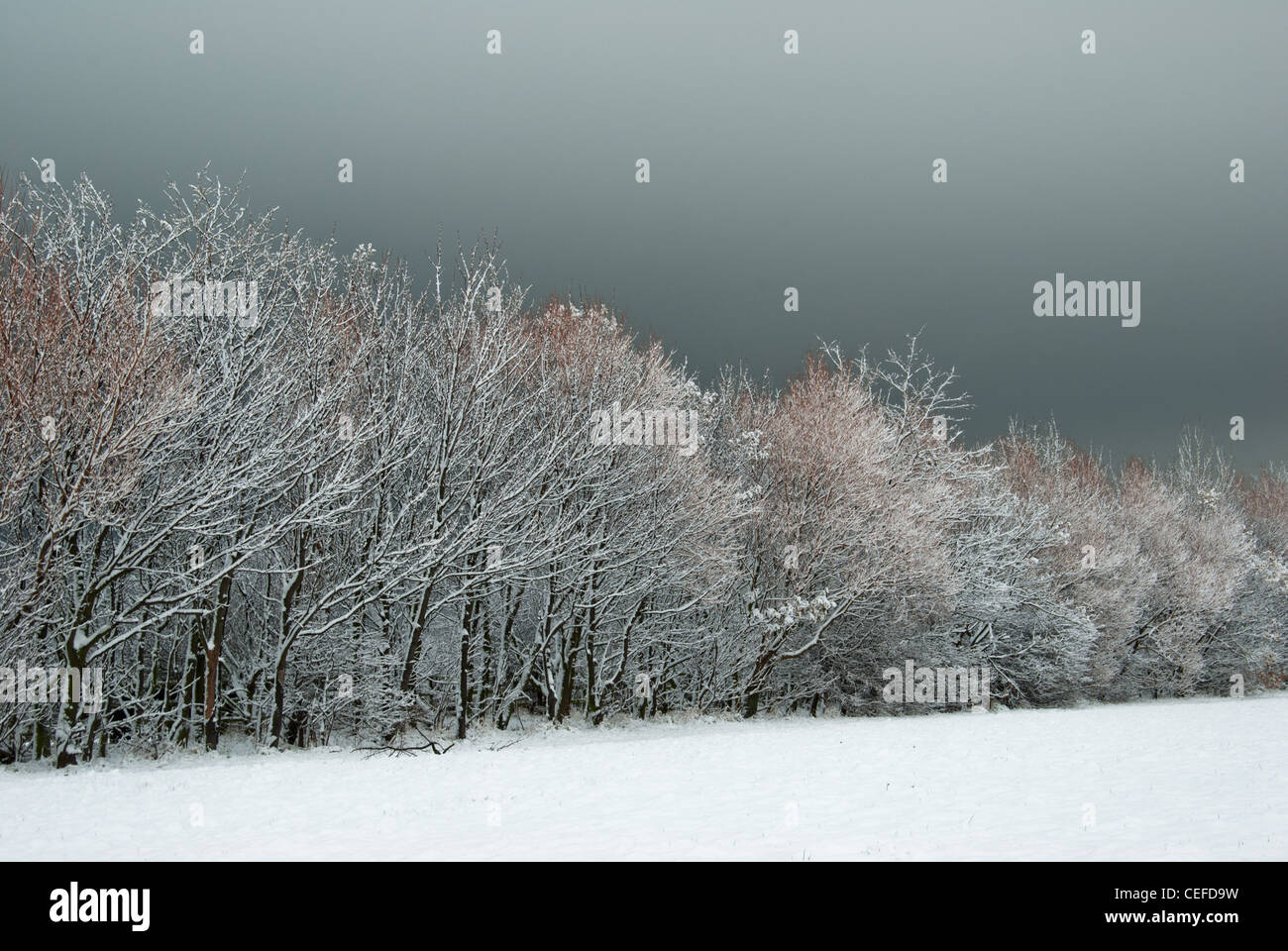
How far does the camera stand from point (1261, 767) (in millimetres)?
14555

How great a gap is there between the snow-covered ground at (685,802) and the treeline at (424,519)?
3.52 metres

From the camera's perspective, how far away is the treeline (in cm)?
1647

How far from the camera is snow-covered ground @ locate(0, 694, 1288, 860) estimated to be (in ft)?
31.1

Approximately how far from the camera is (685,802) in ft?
40.5

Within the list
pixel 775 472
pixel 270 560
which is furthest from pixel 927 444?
pixel 270 560

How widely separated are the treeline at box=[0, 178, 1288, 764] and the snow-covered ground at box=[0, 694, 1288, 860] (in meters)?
3.52

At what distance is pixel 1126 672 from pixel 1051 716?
66.2 ft

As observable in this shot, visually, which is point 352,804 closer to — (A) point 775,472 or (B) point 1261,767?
(B) point 1261,767

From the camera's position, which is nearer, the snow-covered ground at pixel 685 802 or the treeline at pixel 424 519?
the snow-covered ground at pixel 685 802

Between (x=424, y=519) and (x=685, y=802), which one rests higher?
(x=424, y=519)

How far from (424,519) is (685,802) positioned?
1271 centimetres

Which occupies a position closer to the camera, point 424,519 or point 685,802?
point 685,802

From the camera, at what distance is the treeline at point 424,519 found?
16.5 meters

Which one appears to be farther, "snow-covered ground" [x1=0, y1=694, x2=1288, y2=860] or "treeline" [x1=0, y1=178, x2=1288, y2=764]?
"treeline" [x1=0, y1=178, x2=1288, y2=764]
